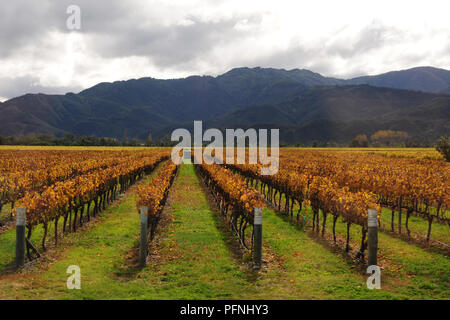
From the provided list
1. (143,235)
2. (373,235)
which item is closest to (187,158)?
(143,235)

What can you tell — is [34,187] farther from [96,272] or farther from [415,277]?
[415,277]

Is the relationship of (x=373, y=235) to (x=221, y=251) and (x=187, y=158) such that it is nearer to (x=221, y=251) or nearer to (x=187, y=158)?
(x=221, y=251)

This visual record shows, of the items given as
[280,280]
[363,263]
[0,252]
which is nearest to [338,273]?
[363,263]

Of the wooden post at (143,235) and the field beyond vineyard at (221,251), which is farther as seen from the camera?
the wooden post at (143,235)

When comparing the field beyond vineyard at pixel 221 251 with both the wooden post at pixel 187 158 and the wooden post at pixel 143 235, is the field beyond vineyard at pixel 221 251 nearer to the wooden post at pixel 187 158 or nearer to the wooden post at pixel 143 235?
the wooden post at pixel 143 235

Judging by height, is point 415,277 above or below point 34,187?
below

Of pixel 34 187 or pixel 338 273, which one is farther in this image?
pixel 34 187

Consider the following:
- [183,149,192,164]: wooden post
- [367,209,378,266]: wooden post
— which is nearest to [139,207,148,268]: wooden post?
[367,209,378,266]: wooden post

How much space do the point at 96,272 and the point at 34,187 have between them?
479 inches

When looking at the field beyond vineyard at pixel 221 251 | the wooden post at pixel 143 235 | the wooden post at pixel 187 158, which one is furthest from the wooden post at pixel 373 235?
the wooden post at pixel 187 158

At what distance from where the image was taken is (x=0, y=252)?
995 cm

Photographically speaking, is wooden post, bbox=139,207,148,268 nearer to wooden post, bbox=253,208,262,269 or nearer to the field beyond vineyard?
the field beyond vineyard

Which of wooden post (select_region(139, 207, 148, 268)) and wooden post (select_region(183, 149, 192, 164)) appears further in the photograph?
wooden post (select_region(183, 149, 192, 164))

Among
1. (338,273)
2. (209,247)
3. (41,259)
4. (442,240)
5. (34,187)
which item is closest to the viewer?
(338,273)
